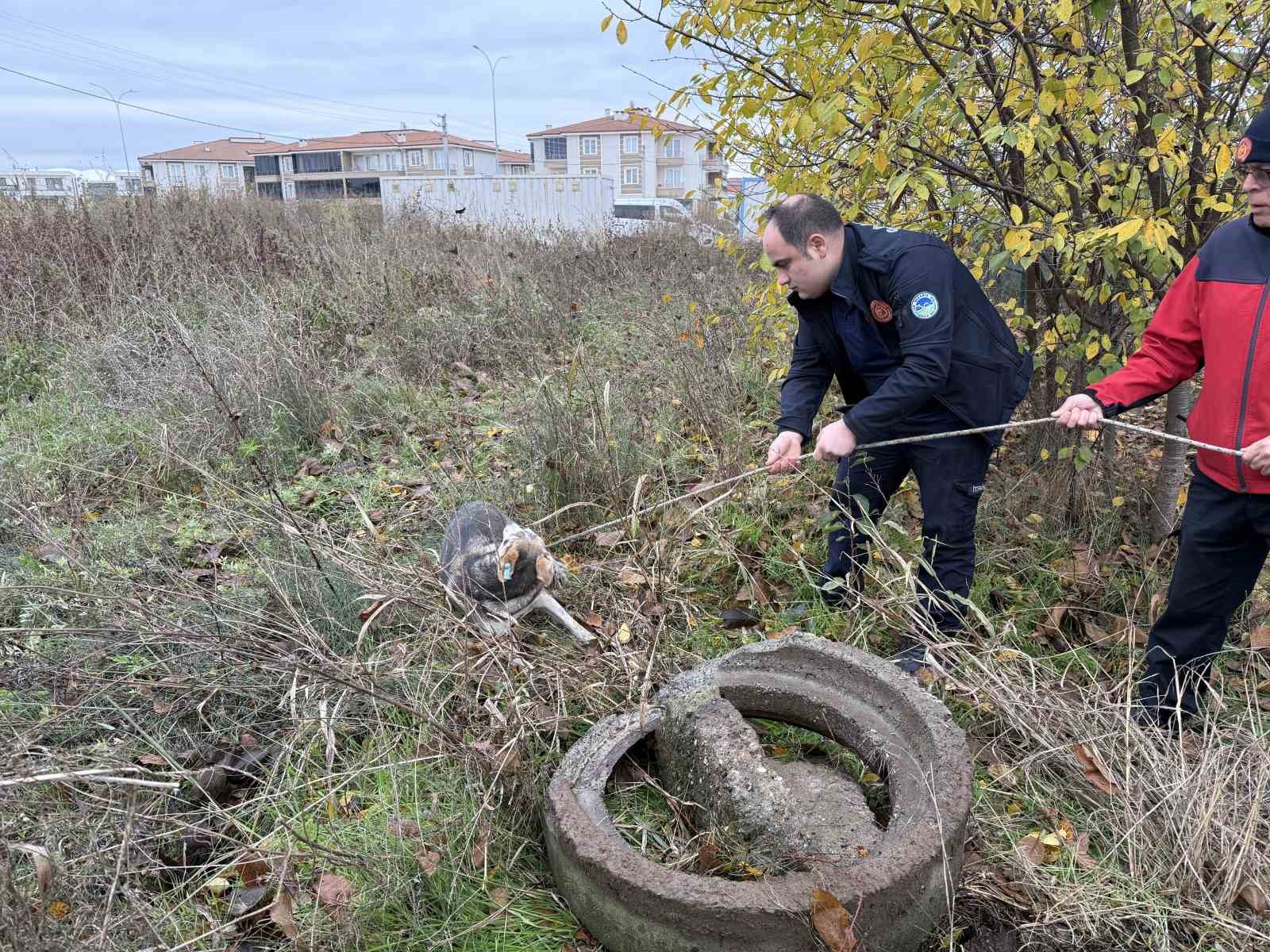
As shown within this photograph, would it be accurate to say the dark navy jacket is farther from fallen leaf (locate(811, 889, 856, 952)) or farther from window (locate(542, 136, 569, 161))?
window (locate(542, 136, 569, 161))

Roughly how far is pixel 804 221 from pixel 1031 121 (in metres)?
0.80

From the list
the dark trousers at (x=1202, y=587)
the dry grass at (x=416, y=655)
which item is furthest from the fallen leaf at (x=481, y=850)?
the dark trousers at (x=1202, y=587)

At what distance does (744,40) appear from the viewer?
3.45m

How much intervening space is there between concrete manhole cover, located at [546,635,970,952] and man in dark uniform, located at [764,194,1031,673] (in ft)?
2.05

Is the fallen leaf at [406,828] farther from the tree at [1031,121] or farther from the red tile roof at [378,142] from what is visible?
the red tile roof at [378,142]

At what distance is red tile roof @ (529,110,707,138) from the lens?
12.7 feet

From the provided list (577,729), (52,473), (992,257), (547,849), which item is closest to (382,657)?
(577,729)

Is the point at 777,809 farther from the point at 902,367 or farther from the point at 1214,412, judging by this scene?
the point at 1214,412

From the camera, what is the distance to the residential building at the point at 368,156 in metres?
63.4

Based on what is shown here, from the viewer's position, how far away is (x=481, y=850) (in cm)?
217

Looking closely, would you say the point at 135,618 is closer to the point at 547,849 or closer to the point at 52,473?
the point at 547,849

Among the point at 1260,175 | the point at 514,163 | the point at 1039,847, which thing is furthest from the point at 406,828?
the point at 514,163

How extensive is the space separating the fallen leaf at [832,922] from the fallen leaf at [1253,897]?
1096 mm

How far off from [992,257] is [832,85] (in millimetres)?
909
